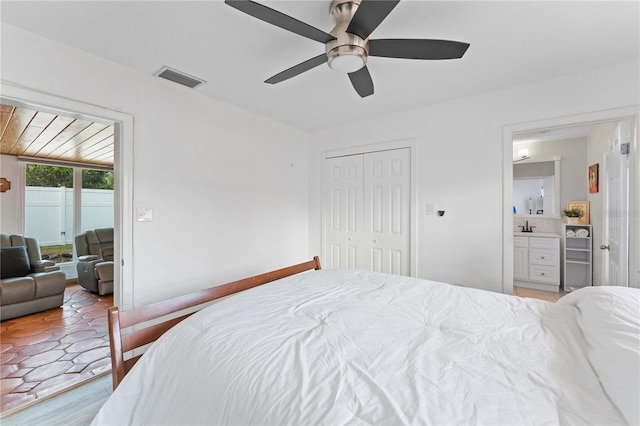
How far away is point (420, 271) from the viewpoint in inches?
122

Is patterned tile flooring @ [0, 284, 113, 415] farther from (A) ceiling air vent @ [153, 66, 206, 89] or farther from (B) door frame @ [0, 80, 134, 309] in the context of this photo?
(A) ceiling air vent @ [153, 66, 206, 89]

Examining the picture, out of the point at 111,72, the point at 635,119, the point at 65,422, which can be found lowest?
the point at 65,422

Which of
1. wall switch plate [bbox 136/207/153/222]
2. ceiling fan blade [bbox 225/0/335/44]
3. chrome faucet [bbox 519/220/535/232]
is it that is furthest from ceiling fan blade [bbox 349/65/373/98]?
chrome faucet [bbox 519/220/535/232]

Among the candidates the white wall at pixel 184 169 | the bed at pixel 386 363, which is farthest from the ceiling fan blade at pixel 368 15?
the white wall at pixel 184 169

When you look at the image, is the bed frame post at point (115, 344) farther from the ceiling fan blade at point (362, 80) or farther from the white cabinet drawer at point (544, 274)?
the white cabinet drawer at point (544, 274)

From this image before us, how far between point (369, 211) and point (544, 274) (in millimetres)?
2983

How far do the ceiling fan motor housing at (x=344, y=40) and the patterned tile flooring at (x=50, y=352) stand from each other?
2856mm

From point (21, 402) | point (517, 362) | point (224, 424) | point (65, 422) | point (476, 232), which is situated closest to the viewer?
point (224, 424)

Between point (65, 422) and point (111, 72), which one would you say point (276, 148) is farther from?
point (65, 422)

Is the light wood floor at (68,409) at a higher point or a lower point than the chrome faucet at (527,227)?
lower

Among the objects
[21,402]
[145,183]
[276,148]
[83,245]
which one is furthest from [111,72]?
[83,245]

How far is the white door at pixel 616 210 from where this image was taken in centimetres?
227

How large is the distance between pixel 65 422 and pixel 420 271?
311cm

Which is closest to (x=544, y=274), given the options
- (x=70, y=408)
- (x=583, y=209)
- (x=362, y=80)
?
(x=583, y=209)
